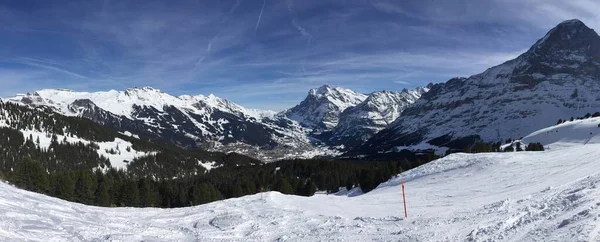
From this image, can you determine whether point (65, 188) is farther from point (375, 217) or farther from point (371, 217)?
point (375, 217)

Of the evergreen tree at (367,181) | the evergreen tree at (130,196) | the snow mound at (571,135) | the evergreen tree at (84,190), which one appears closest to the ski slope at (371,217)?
the evergreen tree at (130,196)

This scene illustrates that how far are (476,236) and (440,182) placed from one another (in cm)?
2834

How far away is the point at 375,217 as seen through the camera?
2312cm

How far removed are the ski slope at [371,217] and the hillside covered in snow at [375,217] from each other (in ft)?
0.16

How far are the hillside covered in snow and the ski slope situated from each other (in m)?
0.05

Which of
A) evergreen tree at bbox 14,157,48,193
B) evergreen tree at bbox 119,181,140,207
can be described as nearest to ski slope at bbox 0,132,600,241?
evergreen tree at bbox 119,181,140,207

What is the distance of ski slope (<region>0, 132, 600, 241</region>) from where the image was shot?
1515 cm

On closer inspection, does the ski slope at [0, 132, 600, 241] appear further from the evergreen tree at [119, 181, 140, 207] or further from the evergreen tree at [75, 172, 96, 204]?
the evergreen tree at [75, 172, 96, 204]

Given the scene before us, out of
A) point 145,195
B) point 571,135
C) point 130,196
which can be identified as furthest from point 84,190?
point 571,135

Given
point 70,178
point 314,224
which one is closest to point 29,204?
point 314,224

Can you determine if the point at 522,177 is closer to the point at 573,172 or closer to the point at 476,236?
the point at 573,172

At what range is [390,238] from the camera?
17359mm

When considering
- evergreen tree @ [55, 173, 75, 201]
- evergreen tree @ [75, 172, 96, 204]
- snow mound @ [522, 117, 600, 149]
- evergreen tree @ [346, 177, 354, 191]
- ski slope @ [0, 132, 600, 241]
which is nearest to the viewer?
ski slope @ [0, 132, 600, 241]

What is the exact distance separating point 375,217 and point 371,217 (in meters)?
0.27
